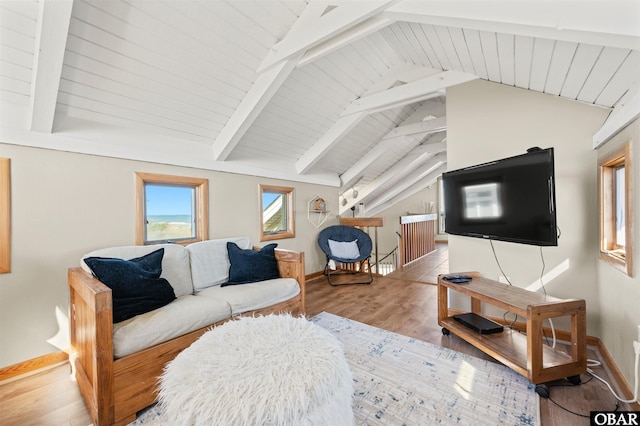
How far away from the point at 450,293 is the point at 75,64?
3.83 meters

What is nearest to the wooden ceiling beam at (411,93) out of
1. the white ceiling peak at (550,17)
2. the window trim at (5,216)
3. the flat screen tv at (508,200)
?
the flat screen tv at (508,200)

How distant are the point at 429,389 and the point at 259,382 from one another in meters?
1.21

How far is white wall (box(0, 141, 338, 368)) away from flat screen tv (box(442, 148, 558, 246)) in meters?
3.05

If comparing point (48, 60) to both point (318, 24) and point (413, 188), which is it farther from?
point (413, 188)

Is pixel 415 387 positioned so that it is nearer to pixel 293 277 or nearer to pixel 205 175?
pixel 293 277

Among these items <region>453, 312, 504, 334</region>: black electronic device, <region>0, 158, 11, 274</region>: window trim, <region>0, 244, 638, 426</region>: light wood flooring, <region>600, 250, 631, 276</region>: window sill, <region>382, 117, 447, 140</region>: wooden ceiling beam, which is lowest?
<region>0, 244, 638, 426</region>: light wood flooring

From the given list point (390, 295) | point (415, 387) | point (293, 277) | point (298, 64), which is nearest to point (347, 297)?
point (390, 295)

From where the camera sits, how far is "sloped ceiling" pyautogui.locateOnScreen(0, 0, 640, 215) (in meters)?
1.48

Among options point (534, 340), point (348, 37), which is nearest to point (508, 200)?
point (534, 340)

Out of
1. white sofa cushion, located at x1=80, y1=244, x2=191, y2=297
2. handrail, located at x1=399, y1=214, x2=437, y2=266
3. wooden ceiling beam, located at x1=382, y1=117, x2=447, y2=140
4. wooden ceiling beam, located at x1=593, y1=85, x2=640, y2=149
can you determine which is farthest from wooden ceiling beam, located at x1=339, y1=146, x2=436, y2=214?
white sofa cushion, located at x1=80, y1=244, x2=191, y2=297

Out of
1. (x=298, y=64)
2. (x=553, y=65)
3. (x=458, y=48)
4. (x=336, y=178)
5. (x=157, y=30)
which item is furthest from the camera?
(x=336, y=178)

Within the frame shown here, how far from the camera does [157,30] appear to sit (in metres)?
1.94

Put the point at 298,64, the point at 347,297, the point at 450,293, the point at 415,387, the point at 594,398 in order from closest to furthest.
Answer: the point at 594,398 < the point at 415,387 < the point at 298,64 < the point at 450,293 < the point at 347,297

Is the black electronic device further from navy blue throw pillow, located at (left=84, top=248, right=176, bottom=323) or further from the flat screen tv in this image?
navy blue throw pillow, located at (left=84, top=248, right=176, bottom=323)
